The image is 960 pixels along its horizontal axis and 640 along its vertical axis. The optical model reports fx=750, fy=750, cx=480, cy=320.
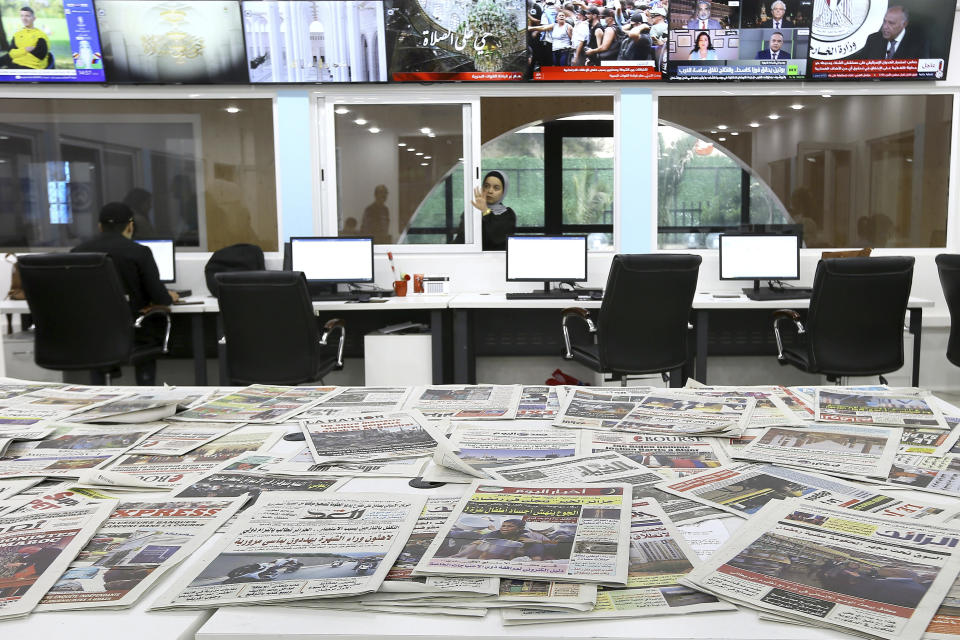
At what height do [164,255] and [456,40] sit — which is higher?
[456,40]

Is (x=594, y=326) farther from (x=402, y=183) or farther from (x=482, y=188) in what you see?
(x=402, y=183)

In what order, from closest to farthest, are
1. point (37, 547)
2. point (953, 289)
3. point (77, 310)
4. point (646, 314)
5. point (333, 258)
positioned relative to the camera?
point (37, 547), point (646, 314), point (77, 310), point (953, 289), point (333, 258)

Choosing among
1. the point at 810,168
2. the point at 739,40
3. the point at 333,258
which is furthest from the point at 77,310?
the point at 810,168

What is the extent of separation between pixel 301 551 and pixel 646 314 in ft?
10.3

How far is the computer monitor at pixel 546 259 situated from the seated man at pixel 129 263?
88.8 inches

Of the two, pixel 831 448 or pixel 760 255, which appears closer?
pixel 831 448

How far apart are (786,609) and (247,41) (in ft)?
17.0

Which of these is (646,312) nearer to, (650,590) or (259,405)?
(259,405)

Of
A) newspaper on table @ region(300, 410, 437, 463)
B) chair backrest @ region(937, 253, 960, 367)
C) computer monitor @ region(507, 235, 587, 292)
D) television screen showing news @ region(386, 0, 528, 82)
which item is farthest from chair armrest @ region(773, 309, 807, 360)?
newspaper on table @ region(300, 410, 437, 463)

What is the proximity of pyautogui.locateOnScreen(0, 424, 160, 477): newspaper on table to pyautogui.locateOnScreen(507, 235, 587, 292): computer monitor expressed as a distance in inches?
147

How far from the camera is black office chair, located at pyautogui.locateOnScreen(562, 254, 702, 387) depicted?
3.83 metres

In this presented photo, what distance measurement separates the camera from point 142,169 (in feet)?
18.5

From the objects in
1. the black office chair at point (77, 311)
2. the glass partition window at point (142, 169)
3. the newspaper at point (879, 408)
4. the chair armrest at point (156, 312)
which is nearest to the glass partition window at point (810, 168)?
the glass partition window at point (142, 169)

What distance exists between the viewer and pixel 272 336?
3.82 m
